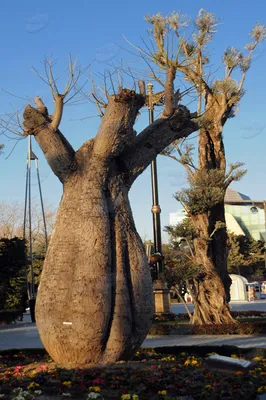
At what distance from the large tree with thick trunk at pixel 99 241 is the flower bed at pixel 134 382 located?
0.36 m

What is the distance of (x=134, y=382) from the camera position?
5352 mm

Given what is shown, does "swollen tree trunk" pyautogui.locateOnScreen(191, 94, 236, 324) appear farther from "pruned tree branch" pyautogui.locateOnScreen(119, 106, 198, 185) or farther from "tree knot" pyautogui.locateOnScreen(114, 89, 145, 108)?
"tree knot" pyautogui.locateOnScreen(114, 89, 145, 108)

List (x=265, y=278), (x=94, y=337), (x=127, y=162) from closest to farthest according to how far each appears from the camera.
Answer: (x=94, y=337), (x=127, y=162), (x=265, y=278)

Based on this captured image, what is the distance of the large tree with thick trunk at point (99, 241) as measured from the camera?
6207mm

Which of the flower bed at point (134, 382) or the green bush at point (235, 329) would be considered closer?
the flower bed at point (134, 382)

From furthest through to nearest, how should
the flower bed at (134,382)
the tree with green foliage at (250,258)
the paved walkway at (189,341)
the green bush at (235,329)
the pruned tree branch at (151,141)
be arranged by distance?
the tree with green foliage at (250,258) < the green bush at (235,329) < the paved walkway at (189,341) < the pruned tree branch at (151,141) < the flower bed at (134,382)

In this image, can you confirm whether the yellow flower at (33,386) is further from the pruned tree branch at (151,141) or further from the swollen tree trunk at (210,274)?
the swollen tree trunk at (210,274)

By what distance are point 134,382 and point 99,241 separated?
173cm

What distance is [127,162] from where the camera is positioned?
7113mm

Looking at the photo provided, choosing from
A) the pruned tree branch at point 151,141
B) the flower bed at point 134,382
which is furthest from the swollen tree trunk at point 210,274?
the flower bed at point 134,382

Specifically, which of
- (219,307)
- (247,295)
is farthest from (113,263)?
(247,295)

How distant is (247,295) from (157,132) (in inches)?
1088

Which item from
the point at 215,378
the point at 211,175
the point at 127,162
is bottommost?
the point at 215,378

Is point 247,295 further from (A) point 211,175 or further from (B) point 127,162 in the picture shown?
(B) point 127,162
